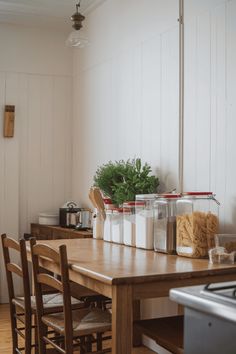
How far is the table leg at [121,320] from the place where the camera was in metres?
2.19

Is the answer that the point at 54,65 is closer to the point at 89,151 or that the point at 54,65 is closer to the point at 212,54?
the point at 89,151

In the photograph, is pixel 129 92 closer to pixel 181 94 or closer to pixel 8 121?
pixel 181 94

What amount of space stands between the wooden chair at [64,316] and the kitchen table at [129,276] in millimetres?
77

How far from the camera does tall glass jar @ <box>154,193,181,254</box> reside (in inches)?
118

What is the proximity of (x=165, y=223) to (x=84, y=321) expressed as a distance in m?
0.69

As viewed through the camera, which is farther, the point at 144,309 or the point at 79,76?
the point at 79,76

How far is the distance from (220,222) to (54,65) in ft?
9.47

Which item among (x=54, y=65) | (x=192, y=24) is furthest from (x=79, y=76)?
(x=192, y=24)

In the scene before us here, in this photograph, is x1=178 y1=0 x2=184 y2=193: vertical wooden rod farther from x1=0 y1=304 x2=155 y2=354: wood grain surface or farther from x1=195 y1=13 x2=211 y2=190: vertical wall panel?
x1=0 y1=304 x2=155 y2=354: wood grain surface

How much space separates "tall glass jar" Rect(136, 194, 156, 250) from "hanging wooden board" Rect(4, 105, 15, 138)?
2.31 meters

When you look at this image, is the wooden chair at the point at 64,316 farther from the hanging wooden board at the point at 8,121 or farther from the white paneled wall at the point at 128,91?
the hanging wooden board at the point at 8,121

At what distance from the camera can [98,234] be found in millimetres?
3834

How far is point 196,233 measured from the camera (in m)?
2.84

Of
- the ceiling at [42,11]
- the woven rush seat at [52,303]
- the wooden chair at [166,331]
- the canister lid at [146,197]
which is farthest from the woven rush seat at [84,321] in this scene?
the ceiling at [42,11]
